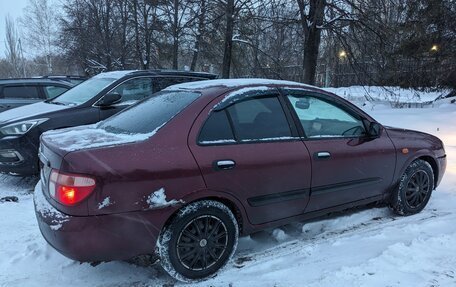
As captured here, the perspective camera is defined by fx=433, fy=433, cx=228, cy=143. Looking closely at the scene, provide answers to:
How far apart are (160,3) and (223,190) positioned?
18.6 meters

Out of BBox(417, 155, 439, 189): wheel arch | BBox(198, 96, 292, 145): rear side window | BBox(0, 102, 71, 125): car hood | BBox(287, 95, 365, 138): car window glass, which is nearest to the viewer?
BBox(198, 96, 292, 145): rear side window

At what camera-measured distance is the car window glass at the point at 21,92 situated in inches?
391

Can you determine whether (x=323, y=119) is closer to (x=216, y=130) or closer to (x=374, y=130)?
(x=374, y=130)

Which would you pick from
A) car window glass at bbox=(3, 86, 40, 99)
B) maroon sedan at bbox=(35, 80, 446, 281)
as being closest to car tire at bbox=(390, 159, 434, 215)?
maroon sedan at bbox=(35, 80, 446, 281)

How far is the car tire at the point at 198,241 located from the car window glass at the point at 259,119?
0.69 meters

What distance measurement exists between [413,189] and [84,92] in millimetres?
5178

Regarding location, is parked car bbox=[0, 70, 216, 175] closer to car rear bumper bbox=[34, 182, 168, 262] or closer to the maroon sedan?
the maroon sedan

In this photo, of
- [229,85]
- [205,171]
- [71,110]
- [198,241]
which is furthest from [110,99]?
[198,241]

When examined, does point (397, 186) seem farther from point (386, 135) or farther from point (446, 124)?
point (446, 124)

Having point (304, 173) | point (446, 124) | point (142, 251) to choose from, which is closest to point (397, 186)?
point (304, 173)

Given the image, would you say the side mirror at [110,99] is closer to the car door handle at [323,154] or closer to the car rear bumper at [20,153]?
the car rear bumper at [20,153]

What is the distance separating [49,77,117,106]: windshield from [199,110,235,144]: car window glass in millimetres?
3795

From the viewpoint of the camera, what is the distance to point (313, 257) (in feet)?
12.6

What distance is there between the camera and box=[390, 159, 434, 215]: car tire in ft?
15.9
